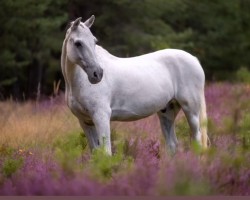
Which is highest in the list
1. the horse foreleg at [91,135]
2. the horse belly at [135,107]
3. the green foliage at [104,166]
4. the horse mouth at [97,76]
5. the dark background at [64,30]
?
the horse mouth at [97,76]

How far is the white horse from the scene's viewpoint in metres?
7.05

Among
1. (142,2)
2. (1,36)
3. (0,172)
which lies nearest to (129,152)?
(0,172)

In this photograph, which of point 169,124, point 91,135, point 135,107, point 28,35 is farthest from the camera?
point 28,35

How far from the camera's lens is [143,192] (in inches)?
203

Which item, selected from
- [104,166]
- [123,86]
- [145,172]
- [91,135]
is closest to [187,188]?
[145,172]

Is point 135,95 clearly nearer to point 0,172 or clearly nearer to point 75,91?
point 75,91

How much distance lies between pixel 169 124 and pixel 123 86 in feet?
4.31

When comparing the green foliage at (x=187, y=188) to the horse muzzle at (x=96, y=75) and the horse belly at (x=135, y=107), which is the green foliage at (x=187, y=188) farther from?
the horse belly at (x=135, y=107)

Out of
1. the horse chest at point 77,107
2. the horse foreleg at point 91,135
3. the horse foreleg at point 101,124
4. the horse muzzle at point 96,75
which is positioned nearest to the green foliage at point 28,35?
the horse foreleg at point 91,135

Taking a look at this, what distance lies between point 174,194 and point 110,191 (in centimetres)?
52

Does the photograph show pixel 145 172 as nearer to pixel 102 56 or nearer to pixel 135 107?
pixel 135 107

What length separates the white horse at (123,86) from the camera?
705 centimetres

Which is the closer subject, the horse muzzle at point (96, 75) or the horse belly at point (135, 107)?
the horse muzzle at point (96, 75)

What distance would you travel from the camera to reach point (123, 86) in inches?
301
